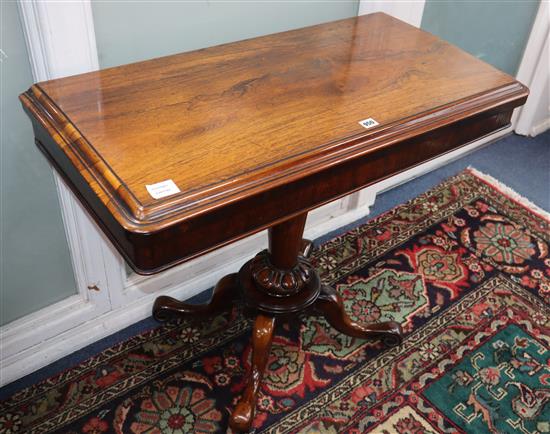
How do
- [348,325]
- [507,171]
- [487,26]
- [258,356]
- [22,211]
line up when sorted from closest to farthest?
[22,211], [258,356], [348,325], [487,26], [507,171]

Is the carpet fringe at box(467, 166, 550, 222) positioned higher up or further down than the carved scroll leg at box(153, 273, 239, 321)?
further down

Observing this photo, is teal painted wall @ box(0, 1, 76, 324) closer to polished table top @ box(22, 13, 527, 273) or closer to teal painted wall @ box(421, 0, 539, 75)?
polished table top @ box(22, 13, 527, 273)

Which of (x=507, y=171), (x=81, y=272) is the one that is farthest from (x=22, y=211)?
(x=507, y=171)

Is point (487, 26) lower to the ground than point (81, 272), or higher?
higher

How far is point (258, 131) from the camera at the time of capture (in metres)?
1.05

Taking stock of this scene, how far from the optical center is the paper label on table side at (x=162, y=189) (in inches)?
35.3

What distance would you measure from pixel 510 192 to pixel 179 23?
1.53 m

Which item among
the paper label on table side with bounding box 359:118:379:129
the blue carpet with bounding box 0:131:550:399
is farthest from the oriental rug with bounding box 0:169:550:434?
the paper label on table side with bounding box 359:118:379:129

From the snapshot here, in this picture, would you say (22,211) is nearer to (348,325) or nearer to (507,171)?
(348,325)

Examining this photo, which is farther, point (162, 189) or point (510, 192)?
point (510, 192)

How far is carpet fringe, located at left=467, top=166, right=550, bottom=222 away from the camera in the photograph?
2252 millimetres

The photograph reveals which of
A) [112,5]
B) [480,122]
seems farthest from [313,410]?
[112,5]

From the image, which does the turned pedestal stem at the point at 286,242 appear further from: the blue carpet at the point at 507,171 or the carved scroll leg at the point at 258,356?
the blue carpet at the point at 507,171

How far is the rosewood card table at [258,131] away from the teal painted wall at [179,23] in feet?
0.42
